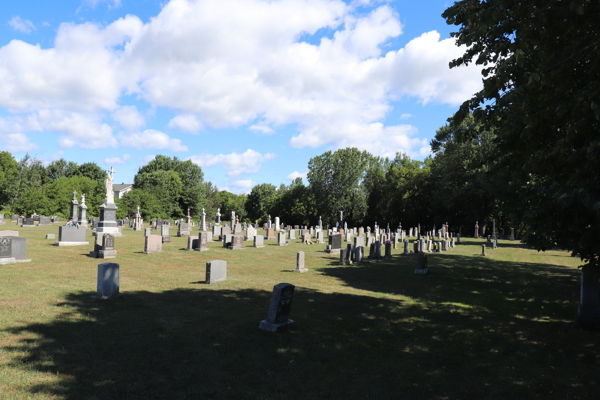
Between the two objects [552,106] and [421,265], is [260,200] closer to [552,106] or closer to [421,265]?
[421,265]

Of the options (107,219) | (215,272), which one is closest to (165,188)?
(107,219)

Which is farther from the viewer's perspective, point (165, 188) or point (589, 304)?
point (165, 188)

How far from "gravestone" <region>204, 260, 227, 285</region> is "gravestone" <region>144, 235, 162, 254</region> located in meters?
7.88

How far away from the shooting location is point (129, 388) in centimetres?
477

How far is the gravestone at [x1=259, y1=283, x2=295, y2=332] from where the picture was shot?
7270 millimetres

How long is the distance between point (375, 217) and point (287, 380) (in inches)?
2405

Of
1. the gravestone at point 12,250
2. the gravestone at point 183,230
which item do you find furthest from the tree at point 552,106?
the gravestone at point 183,230

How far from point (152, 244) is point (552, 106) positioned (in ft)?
57.3

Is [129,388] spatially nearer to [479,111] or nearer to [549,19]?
[479,111]

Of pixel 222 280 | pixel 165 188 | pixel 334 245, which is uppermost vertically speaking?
pixel 165 188

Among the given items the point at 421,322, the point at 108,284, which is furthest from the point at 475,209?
the point at 108,284

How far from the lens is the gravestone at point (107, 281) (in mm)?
9141

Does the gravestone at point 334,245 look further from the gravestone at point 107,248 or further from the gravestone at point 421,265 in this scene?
the gravestone at point 107,248

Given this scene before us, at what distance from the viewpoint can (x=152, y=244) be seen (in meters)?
18.6
